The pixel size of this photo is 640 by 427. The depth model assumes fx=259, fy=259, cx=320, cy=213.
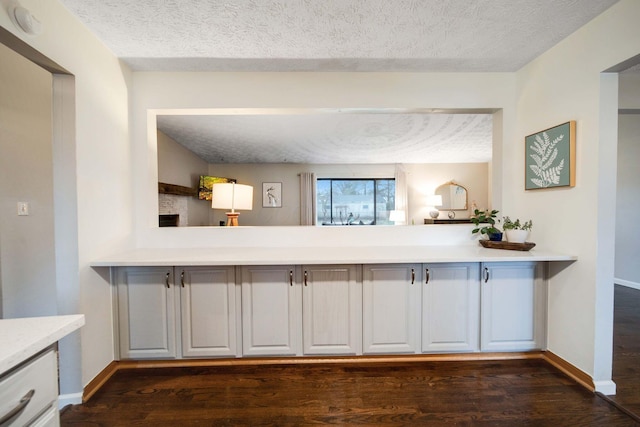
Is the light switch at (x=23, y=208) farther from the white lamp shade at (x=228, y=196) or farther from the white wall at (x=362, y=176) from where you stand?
the white wall at (x=362, y=176)

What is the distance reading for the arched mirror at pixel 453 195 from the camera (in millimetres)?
6609

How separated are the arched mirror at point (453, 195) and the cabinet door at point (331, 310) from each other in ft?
18.3

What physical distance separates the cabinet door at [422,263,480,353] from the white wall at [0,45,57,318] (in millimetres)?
2805

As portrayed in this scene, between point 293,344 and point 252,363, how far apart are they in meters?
0.35

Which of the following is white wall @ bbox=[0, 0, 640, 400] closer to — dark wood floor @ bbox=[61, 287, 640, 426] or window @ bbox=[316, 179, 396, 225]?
dark wood floor @ bbox=[61, 287, 640, 426]

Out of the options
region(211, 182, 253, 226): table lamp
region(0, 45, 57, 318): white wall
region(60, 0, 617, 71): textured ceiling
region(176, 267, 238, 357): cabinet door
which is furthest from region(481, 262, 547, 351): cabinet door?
region(0, 45, 57, 318): white wall

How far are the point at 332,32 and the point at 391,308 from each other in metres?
1.97

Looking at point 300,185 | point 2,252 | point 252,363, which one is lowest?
point 252,363

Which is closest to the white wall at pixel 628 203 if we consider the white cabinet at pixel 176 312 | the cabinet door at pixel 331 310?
the cabinet door at pixel 331 310

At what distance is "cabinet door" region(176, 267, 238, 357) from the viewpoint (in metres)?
1.90

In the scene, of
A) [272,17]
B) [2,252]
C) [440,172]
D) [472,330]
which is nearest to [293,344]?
[472,330]

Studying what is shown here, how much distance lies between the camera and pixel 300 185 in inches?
259

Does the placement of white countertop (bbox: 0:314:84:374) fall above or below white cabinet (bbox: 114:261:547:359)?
above

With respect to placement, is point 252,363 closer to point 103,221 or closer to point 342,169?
point 103,221
